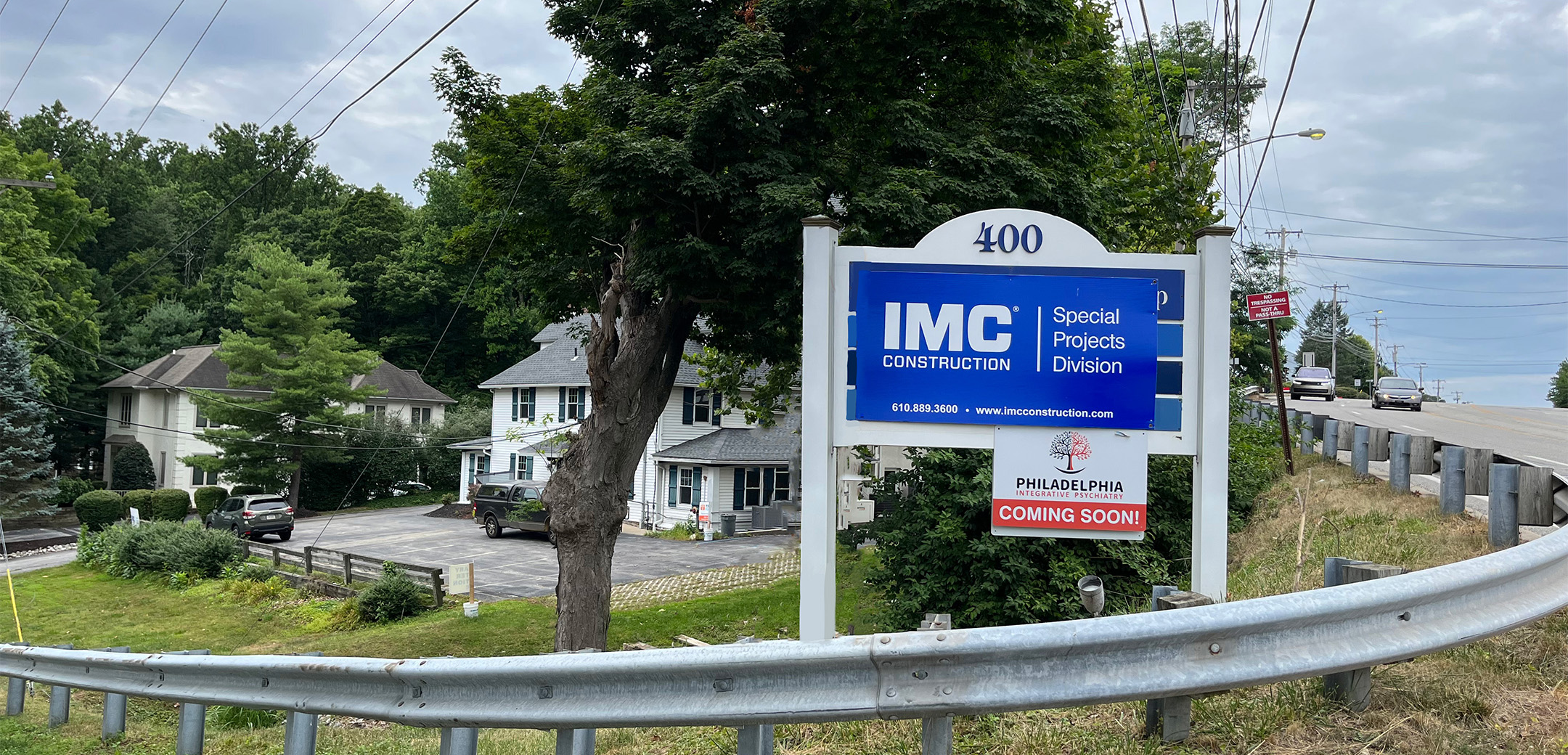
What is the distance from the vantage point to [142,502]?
41.3 meters

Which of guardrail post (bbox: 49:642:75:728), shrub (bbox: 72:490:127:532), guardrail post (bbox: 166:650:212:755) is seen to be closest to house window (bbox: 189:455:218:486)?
shrub (bbox: 72:490:127:532)

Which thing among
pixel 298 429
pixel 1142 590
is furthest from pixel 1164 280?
pixel 298 429

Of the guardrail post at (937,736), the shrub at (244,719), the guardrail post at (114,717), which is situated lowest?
the shrub at (244,719)

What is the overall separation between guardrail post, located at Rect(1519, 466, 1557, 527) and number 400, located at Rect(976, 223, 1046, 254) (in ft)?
14.7

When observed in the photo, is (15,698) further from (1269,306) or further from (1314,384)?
(1314,384)

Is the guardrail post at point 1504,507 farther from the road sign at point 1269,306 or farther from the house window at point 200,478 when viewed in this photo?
the house window at point 200,478

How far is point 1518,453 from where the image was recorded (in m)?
15.6

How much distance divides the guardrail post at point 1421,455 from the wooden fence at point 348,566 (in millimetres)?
19263

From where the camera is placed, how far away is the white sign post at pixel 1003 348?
550cm

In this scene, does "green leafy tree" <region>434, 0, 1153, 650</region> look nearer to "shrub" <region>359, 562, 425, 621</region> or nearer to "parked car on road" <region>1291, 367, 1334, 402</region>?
"shrub" <region>359, 562, 425, 621</region>

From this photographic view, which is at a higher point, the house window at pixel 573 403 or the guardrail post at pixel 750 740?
the house window at pixel 573 403

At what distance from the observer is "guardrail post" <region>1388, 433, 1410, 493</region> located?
35.5 ft

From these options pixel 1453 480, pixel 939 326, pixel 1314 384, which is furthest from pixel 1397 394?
pixel 939 326

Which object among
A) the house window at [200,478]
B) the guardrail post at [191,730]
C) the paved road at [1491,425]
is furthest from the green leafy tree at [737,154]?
the house window at [200,478]
